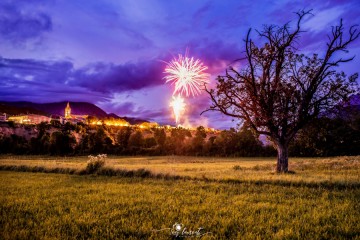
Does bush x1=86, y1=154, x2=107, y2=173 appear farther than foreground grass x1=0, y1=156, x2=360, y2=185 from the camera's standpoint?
Yes

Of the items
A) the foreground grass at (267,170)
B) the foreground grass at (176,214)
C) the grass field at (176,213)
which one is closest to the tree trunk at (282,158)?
the foreground grass at (267,170)

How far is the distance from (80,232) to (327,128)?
2441 cm

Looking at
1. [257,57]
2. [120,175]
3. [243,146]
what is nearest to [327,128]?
[257,57]

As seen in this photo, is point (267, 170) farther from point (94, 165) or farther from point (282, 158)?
point (94, 165)

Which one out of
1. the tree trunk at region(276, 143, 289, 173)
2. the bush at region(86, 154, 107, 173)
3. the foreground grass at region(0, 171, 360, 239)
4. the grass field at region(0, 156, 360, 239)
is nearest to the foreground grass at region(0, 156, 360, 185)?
the bush at region(86, 154, 107, 173)

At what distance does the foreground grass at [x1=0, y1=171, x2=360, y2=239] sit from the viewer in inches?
317

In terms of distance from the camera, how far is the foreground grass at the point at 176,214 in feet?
26.4

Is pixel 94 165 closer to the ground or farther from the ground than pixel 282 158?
closer to the ground

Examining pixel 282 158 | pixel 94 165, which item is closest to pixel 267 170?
pixel 282 158

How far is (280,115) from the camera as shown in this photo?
2439cm

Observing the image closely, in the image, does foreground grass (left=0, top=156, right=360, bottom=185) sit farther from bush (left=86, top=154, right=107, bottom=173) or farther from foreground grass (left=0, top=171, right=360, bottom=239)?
foreground grass (left=0, top=171, right=360, bottom=239)

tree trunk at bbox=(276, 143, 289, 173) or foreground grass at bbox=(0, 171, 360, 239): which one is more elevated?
tree trunk at bbox=(276, 143, 289, 173)

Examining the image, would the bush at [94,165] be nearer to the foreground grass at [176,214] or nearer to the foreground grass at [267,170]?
the foreground grass at [267,170]

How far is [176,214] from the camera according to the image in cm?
1013
